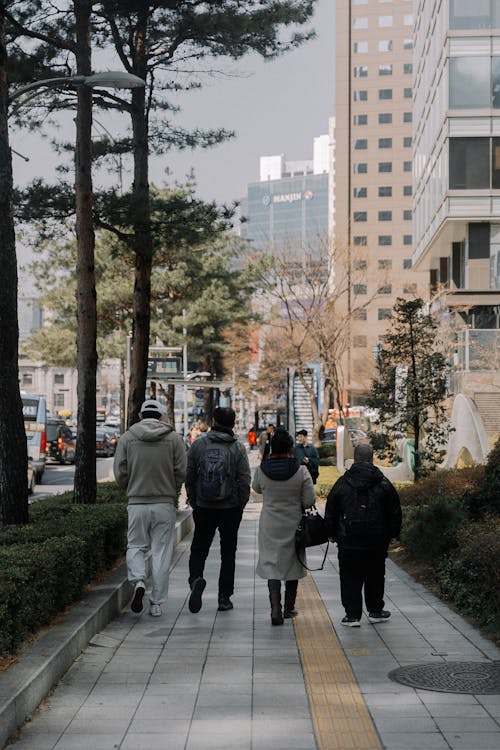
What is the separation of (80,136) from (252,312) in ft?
121

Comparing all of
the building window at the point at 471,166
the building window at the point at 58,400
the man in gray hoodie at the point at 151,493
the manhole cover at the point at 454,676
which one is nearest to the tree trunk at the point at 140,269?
the man in gray hoodie at the point at 151,493

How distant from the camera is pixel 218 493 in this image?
971cm

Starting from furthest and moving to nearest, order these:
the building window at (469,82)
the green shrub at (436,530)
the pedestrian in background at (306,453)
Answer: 1. the building window at (469,82)
2. the pedestrian in background at (306,453)
3. the green shrub at (436,530)

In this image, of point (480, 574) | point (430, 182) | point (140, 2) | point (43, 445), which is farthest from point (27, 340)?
point (480, 574)

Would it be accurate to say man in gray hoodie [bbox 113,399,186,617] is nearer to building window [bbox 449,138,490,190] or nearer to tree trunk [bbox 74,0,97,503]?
tree trunk [bbox 74,0,97,503]

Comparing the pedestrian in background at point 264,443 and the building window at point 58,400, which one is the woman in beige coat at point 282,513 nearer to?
the pedestrian in background at point 264,443

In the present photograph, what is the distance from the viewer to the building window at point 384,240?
118 meters

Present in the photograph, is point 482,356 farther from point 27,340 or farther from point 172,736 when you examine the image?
point 172,736

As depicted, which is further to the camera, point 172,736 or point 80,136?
point 80,136

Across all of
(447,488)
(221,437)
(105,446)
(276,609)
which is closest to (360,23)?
(105,446)

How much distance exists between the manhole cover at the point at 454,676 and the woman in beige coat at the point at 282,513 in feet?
6.84

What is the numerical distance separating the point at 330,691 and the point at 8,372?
5.13 m

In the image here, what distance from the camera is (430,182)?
49.3m

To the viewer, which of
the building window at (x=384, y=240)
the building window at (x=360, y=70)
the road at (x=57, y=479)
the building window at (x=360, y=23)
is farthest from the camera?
the building window at (x=360, y=23)
